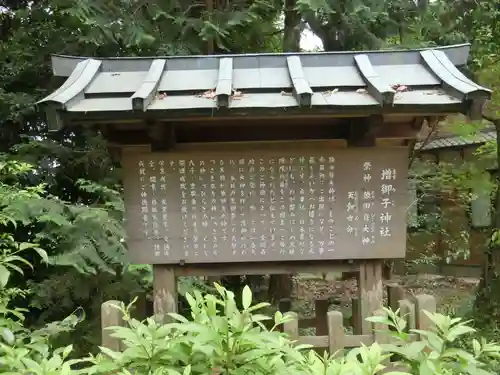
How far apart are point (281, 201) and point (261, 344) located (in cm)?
180

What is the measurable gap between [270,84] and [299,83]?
0.25 meters

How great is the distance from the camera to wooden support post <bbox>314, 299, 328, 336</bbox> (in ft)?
16.8

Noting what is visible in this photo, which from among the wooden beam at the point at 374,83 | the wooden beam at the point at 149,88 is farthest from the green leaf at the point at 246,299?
the wooden beam at the point at 374,83

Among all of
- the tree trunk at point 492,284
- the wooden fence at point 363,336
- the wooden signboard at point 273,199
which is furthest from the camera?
the tree trunk at point 492,284

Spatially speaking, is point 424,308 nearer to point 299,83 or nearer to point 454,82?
point 454,82

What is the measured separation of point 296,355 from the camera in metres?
1.83

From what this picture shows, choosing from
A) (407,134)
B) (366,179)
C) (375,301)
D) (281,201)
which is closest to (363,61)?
(407,134)

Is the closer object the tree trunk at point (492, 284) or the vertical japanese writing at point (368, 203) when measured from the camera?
the vertical japanese writing at point (368, 203)

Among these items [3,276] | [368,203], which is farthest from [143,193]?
[368,203]

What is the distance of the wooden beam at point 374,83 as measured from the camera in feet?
9.66

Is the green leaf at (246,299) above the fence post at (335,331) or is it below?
above

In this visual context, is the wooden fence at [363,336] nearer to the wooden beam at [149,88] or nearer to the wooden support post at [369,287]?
the wooden support post at [369,287]

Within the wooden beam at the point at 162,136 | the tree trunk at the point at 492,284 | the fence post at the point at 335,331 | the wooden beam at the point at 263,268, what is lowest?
the tree trunk at the point at 492,284

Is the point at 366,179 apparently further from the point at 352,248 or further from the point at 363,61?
the point at 363,61
